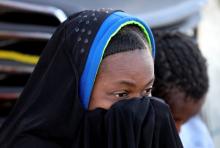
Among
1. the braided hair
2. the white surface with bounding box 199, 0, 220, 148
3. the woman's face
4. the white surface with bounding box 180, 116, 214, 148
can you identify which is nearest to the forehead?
the woman's face

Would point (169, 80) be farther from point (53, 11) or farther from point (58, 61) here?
point (58, 61)

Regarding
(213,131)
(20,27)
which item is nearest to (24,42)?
(20,27)

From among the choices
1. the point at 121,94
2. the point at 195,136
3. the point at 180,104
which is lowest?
the point at 195,136

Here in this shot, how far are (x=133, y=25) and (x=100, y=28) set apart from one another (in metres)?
0.17

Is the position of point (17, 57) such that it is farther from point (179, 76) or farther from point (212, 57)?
point (212, 57)

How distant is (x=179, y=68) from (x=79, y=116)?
1.13 m

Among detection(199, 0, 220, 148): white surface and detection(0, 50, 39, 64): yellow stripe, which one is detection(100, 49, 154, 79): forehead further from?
detection(199, 0, 220, 148): white surface

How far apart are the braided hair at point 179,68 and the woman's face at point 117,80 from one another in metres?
0.90

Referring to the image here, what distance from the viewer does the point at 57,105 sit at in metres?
2.29

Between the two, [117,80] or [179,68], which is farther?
[179,68]

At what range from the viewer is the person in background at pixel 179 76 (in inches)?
128

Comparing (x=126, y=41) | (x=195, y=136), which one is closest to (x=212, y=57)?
(x=195, y=136)

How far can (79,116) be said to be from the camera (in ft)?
7.52

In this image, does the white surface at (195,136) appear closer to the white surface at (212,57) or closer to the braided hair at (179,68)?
the braided hair at (179,68)
